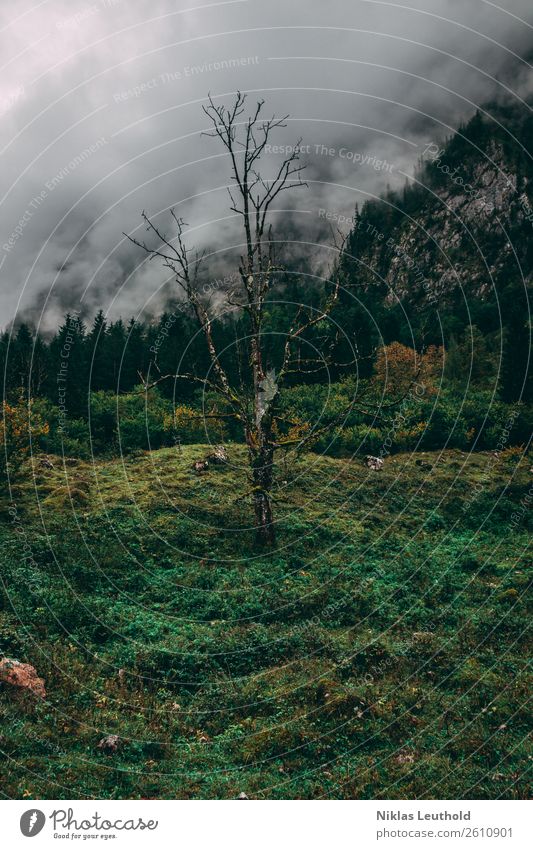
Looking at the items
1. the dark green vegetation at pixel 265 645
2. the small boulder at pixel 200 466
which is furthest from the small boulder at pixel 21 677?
the small boulder at pixel 200 466

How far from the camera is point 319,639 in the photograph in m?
11.7

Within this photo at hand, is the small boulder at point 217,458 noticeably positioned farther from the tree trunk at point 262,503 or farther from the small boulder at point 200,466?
the tree trunk at point 262,503

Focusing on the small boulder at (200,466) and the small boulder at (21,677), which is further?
the small boulder at (200,466)

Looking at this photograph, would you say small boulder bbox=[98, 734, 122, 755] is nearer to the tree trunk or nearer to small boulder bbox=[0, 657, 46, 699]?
small boulder bbox=[0, 657, 46, 699]

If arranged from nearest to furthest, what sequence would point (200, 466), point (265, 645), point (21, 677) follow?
point (21, 677) → point (265, 645) → point (200, 466)

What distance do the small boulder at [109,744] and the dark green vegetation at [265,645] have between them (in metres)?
0.18

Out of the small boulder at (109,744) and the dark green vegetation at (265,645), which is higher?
the dark green vegetation at (265,645)

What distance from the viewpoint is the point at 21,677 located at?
372 inches

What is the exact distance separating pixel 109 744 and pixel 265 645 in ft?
13.0

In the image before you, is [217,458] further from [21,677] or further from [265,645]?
[21,677]

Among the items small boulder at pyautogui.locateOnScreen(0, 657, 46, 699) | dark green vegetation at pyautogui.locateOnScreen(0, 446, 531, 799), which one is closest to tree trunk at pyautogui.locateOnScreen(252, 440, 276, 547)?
dark green vegetation at pyautogui.locateOnScreen(0, 446, 531, 799)

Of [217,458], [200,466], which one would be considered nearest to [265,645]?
[200,466]

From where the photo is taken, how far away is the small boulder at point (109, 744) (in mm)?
8445

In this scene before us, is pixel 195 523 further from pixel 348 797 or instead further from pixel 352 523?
pixel 348 797
